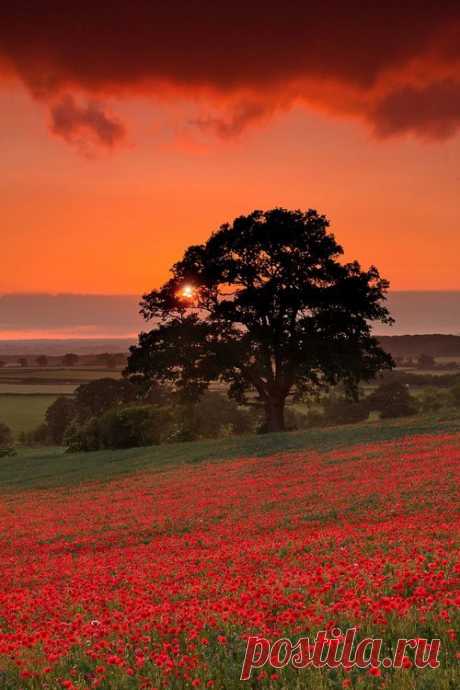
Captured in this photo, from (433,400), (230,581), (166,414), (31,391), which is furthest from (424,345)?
(230,581)

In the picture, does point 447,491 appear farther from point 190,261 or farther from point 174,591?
point 190,261

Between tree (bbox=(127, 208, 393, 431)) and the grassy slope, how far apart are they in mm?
6121

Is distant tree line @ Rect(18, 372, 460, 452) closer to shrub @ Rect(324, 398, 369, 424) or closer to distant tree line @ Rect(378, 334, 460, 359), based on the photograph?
shrub @ Rect(324, 398, 369, 424)

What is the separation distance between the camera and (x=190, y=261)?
51.1 metres

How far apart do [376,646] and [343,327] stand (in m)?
42.9

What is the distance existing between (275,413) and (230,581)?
138 ft

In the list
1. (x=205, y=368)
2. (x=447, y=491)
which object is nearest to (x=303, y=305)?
(x=205, y=368)

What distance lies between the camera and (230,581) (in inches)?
418

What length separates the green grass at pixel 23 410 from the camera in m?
112

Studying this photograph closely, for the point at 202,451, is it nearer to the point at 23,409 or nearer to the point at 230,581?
the point at 230,581

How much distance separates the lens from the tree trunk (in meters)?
52.1

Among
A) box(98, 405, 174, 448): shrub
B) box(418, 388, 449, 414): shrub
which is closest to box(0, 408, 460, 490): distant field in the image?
box(98, 405, 174, 448): shrub

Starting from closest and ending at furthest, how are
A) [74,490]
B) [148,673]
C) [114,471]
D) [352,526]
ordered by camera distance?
[148,673]
[352,526]
[74,490]
[114,471]

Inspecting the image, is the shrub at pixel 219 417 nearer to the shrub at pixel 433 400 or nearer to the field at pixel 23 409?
the shrub at pixel 433 400
